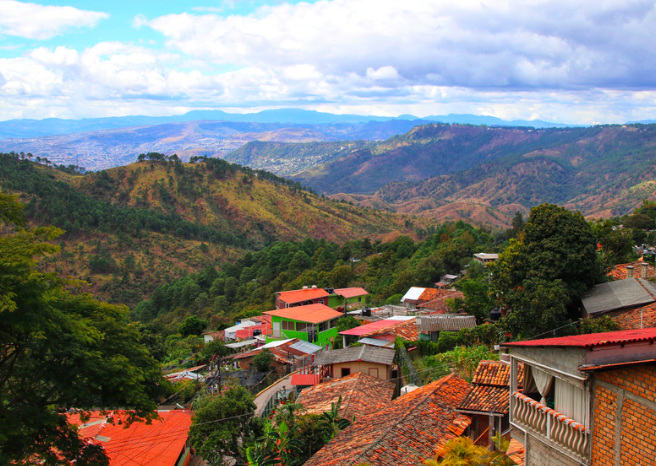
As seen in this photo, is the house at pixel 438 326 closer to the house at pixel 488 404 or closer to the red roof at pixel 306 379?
the red roof at pixel 306 379

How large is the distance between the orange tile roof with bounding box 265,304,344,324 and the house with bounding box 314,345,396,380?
9.72 meters

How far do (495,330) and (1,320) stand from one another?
18321mm

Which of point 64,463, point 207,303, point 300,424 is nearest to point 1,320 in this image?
point 64,463

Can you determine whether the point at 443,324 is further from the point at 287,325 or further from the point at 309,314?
the point at 287,325

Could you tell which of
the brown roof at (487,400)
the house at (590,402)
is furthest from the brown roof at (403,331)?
the house at (590,402)

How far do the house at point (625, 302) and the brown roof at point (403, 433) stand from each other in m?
7.77

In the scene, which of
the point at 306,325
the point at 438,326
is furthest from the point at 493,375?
the point at 306,325

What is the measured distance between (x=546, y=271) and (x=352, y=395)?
403 inches

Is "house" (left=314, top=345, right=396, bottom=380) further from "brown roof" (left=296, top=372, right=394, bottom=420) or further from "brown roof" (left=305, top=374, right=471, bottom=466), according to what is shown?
"brown roof" (left=305, top=374, right=471, bottom=466)

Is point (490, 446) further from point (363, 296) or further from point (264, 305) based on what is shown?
point (264, 305)

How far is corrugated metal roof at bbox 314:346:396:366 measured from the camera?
1986cm

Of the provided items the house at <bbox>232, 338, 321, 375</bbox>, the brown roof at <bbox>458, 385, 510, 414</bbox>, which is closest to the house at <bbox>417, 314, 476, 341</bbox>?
the house at <bbox>232, 338, 321, 375</bbox>

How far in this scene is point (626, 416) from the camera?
232 inches

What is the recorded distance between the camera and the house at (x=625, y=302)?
16969 mm
